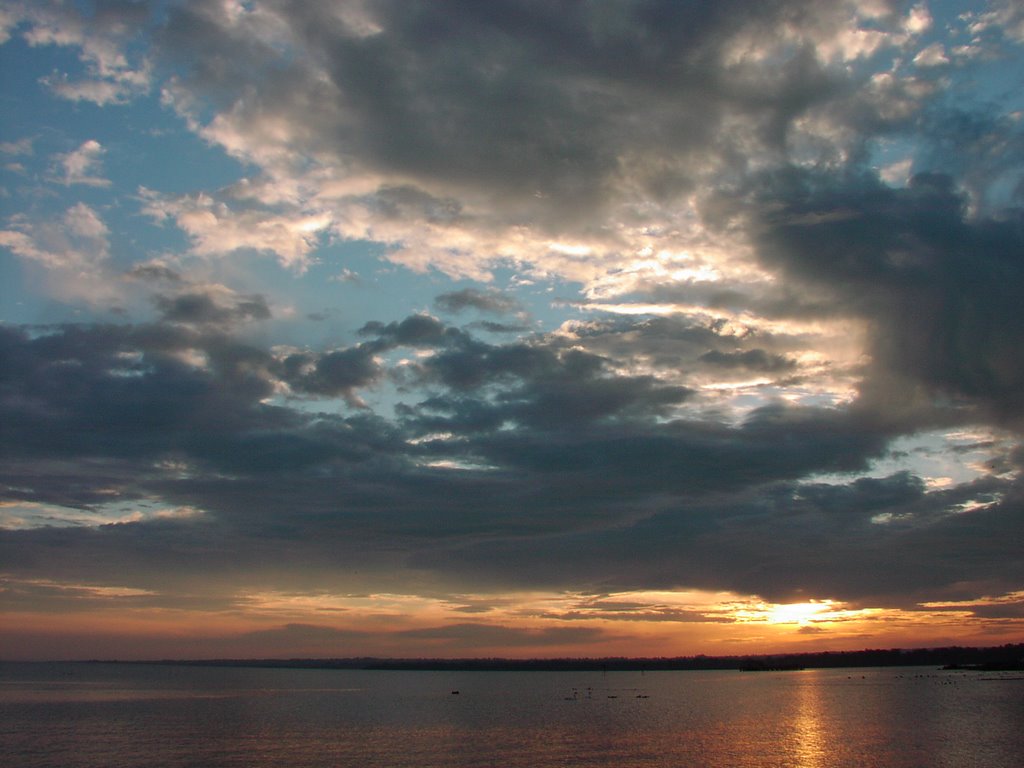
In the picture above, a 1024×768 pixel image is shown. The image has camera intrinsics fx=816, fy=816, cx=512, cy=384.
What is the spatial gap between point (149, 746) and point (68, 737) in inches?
672

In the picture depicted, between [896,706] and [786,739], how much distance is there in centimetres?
7680

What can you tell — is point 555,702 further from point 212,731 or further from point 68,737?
point 68,737

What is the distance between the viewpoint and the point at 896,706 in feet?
543

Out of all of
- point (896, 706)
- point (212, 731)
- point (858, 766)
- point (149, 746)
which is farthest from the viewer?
point (896, 706)

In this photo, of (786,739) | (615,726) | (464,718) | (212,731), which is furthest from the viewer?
(464,718)

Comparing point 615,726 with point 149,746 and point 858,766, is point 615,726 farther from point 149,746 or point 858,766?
point 149,746

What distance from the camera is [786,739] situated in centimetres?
10481

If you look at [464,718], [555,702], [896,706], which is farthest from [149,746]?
[896,706]

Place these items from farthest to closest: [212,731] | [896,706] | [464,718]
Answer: [896,706] → [464,718] → [212,731]

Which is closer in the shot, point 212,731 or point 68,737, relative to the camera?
point 68,737

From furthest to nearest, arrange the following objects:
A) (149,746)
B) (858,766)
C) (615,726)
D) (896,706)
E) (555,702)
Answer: (555,702) → (896,706) → (615,726) → (149,746) → (858,766)

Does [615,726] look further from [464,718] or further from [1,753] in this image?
[1,753]

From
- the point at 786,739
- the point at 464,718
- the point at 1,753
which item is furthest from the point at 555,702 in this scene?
the point at 1,753

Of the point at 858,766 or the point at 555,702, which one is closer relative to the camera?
the point at 858,766
